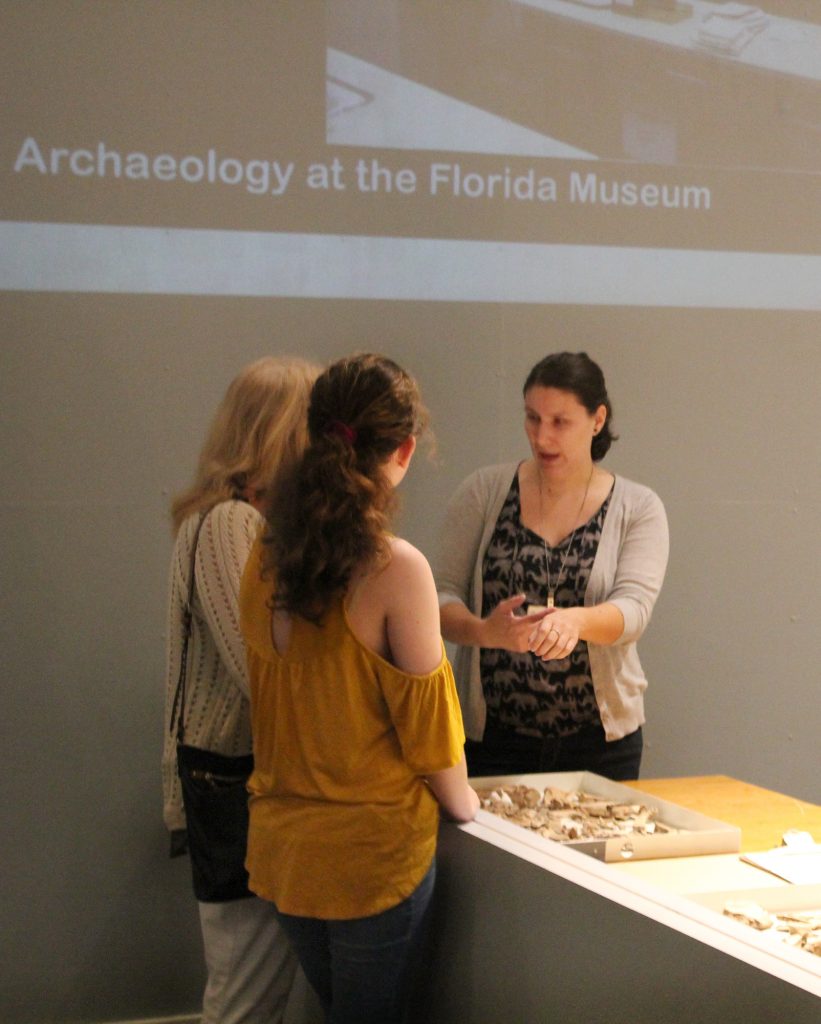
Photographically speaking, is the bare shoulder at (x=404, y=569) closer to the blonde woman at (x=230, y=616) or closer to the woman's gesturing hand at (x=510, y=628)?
the blonde woman at (x=230, y=616)

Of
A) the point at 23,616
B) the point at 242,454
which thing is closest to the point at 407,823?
the point at 242,454

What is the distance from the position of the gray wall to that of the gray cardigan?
0.47 meters

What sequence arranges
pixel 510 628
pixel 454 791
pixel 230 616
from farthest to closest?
pixel 510 628, pixel 230 616, pixel 454 791

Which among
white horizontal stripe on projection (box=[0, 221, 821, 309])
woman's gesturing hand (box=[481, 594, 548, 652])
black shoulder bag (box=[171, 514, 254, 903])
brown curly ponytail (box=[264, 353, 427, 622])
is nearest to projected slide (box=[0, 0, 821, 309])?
white horizontal stripe on projection (box=[0, 221, 821, 309])

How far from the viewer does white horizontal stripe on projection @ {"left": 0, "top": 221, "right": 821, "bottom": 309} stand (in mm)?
3168

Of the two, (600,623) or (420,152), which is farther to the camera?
(420,152)

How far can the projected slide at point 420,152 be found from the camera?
3.15 metres

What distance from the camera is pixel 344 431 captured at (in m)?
1.72

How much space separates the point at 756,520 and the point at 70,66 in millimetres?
2336

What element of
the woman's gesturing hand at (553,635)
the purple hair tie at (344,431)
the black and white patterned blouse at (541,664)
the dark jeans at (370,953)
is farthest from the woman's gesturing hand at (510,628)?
the purple hair tie at (344,431)

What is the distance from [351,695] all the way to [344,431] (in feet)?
1.26

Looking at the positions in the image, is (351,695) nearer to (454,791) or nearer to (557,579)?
(454,791)

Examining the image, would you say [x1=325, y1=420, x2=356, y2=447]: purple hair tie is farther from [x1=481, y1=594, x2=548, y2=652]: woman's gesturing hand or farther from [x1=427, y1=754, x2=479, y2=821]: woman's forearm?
[x1=481, y1=594, x2=548, y2=652]: woman's gesturing hand

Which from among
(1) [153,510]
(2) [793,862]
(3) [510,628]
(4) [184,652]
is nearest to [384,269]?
(1) [153,510]
